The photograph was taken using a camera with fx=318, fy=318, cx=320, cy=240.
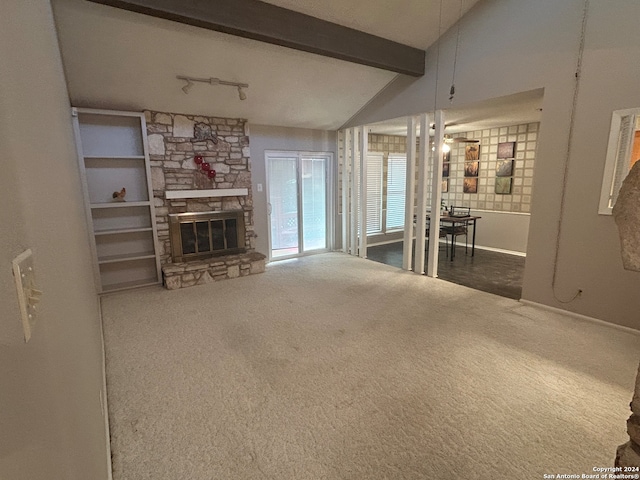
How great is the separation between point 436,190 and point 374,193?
2.68 m

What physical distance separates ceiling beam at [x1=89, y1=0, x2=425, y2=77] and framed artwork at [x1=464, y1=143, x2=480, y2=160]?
3197 millimetres

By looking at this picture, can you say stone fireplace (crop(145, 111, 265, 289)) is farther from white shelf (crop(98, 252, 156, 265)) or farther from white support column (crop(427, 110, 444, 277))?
white support column (crop(427, 110, 444, 277))

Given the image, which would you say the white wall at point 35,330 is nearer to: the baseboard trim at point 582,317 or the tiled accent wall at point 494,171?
the baseboard trim at point 582,317

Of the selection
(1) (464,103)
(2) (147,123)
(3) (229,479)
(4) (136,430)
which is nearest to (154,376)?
(4) (136,430)

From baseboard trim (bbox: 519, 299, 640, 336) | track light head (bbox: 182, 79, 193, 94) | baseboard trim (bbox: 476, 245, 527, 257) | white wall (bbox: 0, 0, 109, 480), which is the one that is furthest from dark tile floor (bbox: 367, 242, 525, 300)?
white wall (bbox: 0, 0, 109, 480)

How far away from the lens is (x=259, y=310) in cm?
361

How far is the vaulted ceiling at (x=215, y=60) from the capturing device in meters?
3.02

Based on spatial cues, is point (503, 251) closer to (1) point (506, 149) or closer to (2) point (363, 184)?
(1) point (506, 149)

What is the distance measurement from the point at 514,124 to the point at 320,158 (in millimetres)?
3747

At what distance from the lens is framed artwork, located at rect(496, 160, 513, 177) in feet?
20.6

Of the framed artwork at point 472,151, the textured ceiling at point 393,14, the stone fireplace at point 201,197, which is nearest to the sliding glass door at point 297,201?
the stone fireplace at point 201,197

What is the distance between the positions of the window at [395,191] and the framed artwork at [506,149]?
188 centimetres

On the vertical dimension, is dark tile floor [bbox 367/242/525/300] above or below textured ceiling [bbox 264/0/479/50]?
below

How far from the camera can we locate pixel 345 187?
609 centimetres
